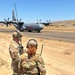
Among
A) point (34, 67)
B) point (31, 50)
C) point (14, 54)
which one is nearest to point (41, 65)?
point (34, 67)

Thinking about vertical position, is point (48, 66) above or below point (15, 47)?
below

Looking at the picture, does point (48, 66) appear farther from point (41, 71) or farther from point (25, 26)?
point (25, 26)

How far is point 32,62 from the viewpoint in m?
4.79

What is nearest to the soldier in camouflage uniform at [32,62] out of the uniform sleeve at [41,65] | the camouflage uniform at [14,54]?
the uniform sleeve at [41,65]

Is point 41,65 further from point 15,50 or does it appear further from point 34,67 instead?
point 15,50

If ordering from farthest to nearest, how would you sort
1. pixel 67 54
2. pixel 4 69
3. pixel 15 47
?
pixel 67 54, pixel 4 69, pixel 15 47

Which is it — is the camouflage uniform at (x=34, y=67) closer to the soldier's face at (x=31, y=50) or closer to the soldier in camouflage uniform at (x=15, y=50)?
the soldier's face at (x=31, y=50)

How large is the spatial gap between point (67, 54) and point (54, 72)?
20.7ft

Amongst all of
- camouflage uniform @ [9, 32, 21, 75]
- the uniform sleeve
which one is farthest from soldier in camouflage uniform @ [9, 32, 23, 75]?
the uniform sleeve

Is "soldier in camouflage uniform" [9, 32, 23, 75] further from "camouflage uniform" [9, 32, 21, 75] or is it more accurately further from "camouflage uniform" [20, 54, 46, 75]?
"camouflage uniform" [20, 54, 46, 75]

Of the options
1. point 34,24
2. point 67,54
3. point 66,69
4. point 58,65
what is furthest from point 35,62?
point 34,24

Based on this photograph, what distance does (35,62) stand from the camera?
4.79 m

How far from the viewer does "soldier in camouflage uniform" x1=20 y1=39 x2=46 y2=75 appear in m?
4.74

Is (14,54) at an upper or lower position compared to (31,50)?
lower
